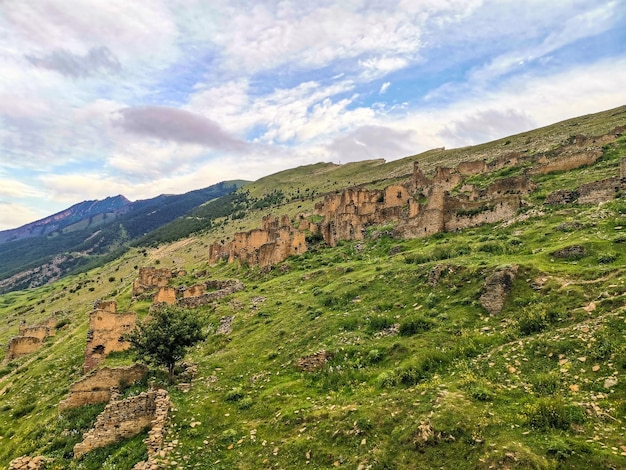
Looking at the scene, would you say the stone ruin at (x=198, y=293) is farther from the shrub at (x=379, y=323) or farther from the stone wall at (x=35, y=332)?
the shrub at (x=379, y=323)

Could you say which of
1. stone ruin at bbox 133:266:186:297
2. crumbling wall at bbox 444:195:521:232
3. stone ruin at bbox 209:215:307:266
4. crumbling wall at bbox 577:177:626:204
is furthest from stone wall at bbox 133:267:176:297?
crumbling wall at bbox 577:177:626:204

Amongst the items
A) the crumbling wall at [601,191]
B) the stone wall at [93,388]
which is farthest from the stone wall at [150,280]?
the crumbling wall at [601,191]

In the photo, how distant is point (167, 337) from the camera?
832 inches

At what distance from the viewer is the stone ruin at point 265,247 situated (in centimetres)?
5275

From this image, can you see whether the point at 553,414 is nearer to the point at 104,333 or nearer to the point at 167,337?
the point at 167,337

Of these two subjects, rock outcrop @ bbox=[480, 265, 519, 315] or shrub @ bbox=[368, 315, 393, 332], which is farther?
shrub @ bbox=[368, 315, 393, 332]

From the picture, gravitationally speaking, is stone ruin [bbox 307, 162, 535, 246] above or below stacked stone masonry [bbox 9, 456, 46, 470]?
above

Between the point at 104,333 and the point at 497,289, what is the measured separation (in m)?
25.5

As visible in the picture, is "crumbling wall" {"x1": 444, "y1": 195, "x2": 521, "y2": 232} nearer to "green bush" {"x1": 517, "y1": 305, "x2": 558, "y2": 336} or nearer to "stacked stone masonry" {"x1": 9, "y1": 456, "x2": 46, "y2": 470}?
"green bush" {"x1": 517, "y1": 305, "x2": 558, "y2": 336}

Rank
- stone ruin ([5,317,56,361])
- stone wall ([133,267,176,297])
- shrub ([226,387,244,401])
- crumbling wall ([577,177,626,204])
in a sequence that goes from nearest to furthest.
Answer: shrub ([226,387,244,401])
crumbling wall ([577,177,626,204])
stone ruin ([5,317,56,361])
stone wall ([133,267,176,297])

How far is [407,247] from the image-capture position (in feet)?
125

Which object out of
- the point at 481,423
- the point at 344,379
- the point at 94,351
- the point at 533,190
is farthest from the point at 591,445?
the point at 533,190

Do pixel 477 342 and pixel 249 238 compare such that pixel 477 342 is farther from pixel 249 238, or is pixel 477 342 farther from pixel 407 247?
pixel 249 238

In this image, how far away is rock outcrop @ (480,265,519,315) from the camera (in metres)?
18.3
